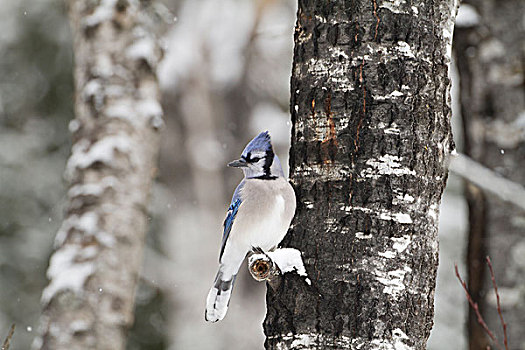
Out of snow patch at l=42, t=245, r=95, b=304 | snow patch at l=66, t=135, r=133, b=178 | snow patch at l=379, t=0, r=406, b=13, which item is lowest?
snow patch at l=42, t=245, r=95, b=304

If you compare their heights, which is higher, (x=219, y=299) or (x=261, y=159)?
(x=261, y=159)

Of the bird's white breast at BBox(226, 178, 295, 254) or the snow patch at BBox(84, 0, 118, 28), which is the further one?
the snow patch at BBox(84, 0, 118, 28)

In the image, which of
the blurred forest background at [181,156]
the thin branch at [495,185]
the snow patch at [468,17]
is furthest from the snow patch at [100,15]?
the blurred forest background at [181,156]

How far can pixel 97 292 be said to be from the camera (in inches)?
163

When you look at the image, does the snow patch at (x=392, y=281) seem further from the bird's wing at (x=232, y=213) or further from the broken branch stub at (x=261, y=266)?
the bird's wing at (x=232, y=213)

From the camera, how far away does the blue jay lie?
2.35 metres

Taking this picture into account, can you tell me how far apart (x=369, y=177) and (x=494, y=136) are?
258cm

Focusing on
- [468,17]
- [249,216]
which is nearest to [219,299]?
[249,216]

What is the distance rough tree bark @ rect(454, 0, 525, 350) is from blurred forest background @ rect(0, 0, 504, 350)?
527cm

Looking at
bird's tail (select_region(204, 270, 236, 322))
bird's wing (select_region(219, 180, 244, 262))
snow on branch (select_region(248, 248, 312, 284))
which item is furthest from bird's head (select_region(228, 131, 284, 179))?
snow on branch (select_region(248, 248, 312, 284))

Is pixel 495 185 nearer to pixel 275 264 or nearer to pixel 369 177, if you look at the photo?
pixel 369 177

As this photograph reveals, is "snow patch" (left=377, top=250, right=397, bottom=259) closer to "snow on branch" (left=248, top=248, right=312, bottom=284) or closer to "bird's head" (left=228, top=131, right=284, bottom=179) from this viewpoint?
"snow on branch" (left=248, top=248, right=312, bottom=284)

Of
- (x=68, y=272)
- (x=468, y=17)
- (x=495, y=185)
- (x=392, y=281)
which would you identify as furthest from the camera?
(x=468, y=17)

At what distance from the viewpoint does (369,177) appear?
1932mm
